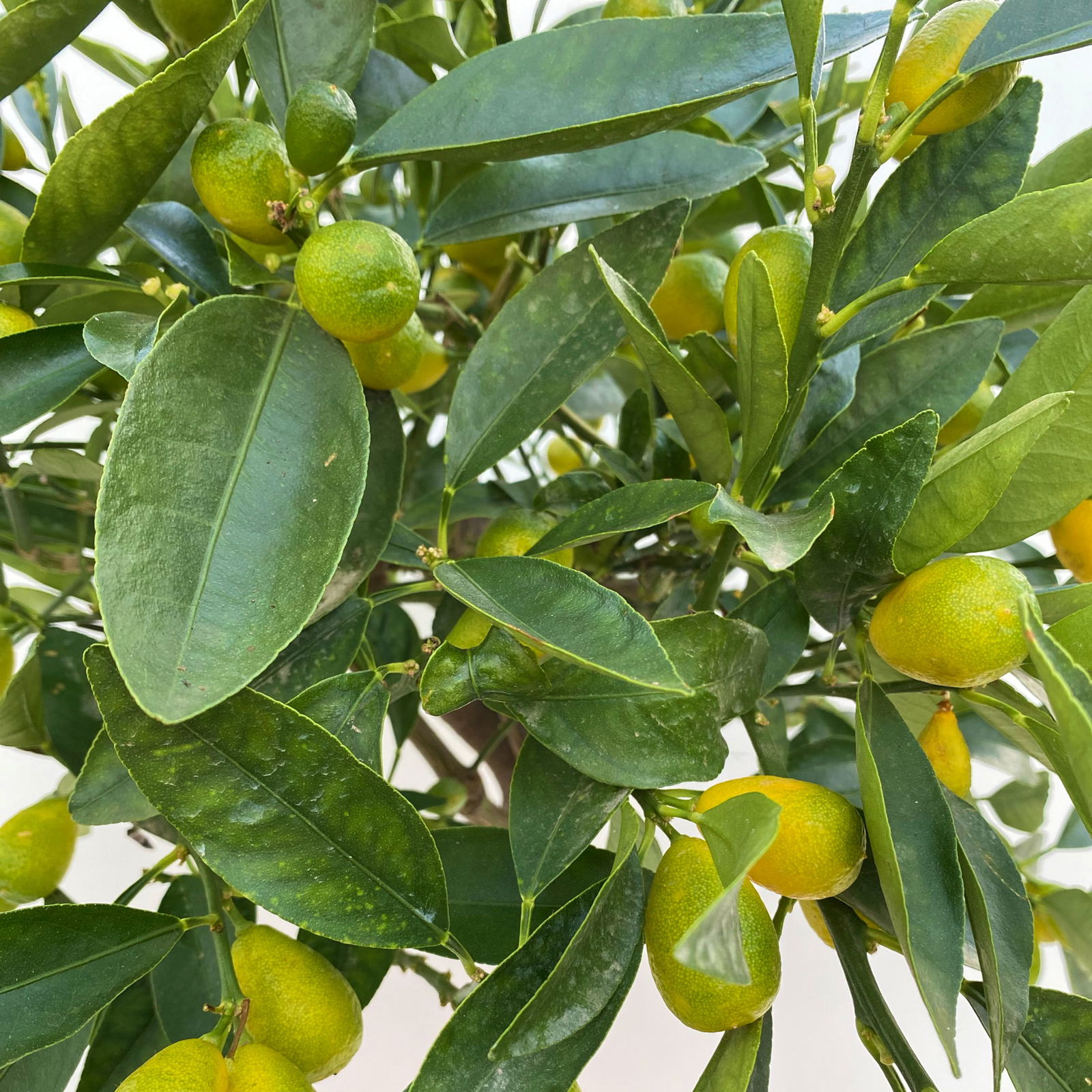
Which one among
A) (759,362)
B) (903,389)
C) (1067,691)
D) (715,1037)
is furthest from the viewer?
(715,1037)

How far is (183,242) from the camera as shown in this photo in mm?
430

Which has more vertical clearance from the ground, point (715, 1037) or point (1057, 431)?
point (1057, 431)

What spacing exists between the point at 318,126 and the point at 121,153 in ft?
0.24

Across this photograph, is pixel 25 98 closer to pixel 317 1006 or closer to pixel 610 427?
pixel 317 1006

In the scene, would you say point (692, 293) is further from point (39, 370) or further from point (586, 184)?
point (39, 370)

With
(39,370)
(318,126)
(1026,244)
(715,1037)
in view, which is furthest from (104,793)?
(715,1037)

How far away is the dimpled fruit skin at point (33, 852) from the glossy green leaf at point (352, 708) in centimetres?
22

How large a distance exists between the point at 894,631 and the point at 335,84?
0.34 meters

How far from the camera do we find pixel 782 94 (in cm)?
72

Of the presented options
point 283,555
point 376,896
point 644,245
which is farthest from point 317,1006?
point 644,245

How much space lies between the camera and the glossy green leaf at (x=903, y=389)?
440mm

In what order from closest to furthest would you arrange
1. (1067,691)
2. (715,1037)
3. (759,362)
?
(1067,691) < (759,362) < (715,1037)

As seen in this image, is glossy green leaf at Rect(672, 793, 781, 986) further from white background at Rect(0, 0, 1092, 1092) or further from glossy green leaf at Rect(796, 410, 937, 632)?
white background at Rect(0, 0, 1092, 1092)

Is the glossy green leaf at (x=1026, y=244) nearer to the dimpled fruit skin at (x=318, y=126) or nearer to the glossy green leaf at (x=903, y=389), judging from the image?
the glossy green leaf at (x=903, y=389)
